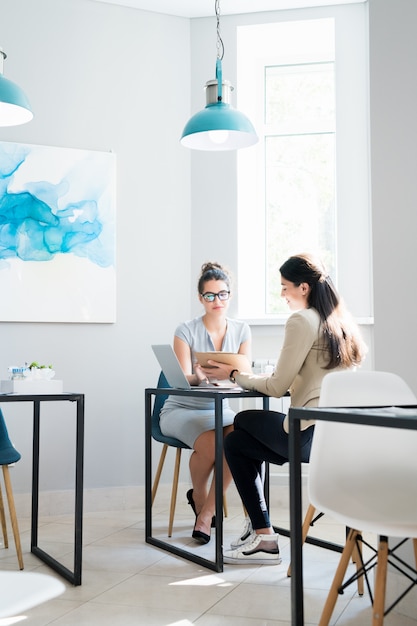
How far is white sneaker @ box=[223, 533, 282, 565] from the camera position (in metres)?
3.15

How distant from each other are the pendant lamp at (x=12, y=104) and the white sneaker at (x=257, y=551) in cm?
212

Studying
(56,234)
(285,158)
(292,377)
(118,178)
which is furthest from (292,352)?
(285,158)

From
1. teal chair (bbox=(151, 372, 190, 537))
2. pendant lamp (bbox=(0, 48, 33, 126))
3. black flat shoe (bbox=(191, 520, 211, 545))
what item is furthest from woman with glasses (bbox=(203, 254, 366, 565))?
pendant lamp (bbox=(0, 48, 33, 126))

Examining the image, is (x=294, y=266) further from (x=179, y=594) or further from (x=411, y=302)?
(x=179, y=594)

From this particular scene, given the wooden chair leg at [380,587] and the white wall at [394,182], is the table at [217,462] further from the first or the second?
the wooden chair leg at [380,587]

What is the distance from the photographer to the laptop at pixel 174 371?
333 centimetres

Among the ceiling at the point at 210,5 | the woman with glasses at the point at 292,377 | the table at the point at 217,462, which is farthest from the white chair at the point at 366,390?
the ceiling at the point at 210,5

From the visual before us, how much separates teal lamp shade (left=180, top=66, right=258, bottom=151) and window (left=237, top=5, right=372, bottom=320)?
3.47 ft

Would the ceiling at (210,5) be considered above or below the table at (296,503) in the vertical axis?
above

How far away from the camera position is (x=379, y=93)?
9.06 feet

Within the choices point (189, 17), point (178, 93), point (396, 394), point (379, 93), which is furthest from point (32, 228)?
point (396, 394)

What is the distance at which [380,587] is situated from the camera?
1896mm

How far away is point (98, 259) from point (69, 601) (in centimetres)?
224

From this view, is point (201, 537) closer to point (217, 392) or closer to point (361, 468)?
point (217, 392)
